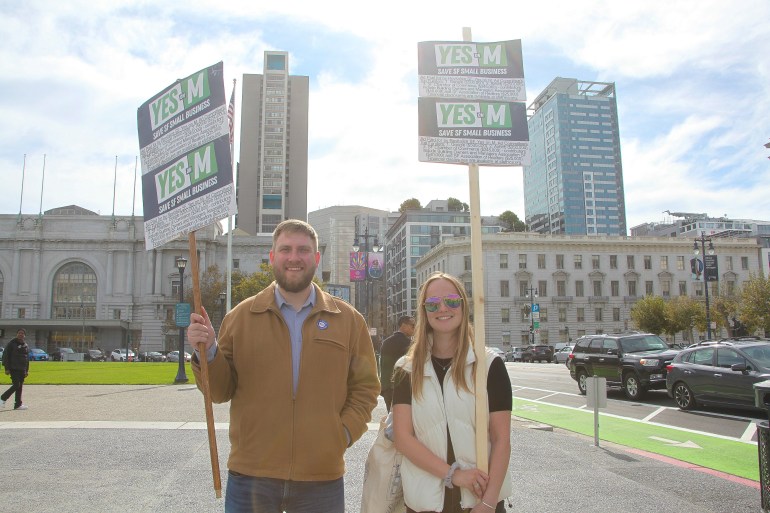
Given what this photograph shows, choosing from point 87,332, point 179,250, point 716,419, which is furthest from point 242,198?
point 716,419

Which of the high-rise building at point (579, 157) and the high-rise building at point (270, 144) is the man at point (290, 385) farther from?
the high-rise building at point (579, 157)

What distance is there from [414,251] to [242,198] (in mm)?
38711

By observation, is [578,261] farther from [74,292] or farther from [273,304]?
[273,304]

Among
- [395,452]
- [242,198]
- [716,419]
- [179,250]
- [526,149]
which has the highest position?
[242,198]

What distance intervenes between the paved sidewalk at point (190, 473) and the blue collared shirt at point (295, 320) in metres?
3.32

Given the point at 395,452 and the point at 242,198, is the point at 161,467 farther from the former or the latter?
the point at 242,198

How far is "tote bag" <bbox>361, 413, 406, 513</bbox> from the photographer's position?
10.6 feet

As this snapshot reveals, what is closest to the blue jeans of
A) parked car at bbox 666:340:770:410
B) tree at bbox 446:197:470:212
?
parked car at bbox 666:340:770:410

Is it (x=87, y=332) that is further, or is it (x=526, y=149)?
(x=87, y=332)

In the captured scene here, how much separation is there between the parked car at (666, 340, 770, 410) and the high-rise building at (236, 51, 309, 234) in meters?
114

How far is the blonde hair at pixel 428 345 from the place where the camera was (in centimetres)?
325

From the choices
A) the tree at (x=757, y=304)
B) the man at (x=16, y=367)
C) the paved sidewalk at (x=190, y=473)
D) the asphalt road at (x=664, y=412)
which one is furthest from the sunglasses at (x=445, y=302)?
the tree at (x=757, y=304)

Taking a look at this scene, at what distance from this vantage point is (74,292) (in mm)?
91125

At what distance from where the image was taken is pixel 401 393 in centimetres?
328
